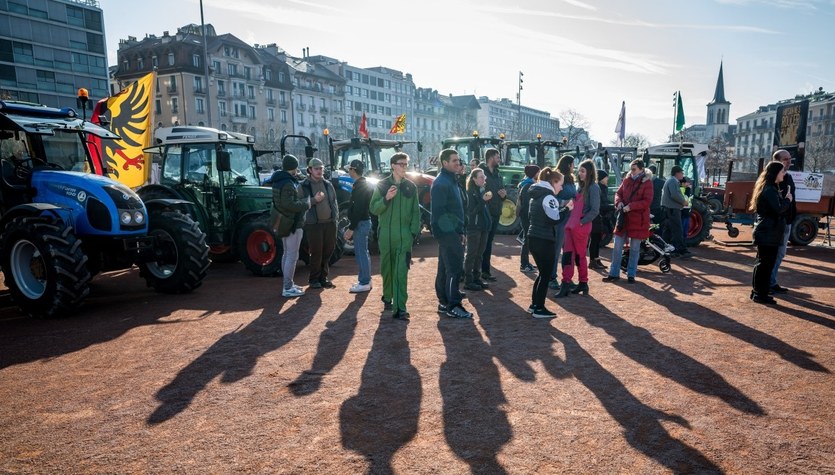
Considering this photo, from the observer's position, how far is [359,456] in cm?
323

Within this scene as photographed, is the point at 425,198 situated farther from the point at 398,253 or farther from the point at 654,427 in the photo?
the point at 654,427

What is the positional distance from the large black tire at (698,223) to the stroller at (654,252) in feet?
10.7

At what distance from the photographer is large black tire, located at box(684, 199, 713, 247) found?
1259 centimetres

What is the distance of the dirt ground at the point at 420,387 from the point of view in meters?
3.24

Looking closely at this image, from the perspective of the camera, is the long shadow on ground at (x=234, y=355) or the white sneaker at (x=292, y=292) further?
the white sneaker at (x=292, y=292)

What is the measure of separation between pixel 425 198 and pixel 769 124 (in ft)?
Answer: 355

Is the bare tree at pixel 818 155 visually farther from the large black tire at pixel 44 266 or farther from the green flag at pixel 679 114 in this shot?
the large black tire at pixel 44 266

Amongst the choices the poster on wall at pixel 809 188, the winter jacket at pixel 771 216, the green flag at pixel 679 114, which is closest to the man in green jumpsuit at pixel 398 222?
the winter jacket at pixel 771 216

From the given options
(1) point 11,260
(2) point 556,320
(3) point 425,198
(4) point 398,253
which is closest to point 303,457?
(4) point 398,253

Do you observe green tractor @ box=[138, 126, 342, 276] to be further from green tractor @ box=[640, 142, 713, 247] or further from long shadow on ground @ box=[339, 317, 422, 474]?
green tractor @ box=[640, 142, 713, 247]

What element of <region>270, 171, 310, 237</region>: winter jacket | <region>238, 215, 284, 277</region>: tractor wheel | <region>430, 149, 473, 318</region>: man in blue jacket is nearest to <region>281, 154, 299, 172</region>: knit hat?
<region>270, 171, 310, 237</region>: winter jacket

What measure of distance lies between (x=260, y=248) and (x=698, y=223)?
10576 mm

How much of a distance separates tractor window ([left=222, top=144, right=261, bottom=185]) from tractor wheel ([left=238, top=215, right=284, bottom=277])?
40.6 inches

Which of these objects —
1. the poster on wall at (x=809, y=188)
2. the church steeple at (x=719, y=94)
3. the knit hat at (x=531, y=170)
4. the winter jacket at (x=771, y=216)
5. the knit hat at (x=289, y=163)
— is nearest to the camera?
the winter jacket at (x=771, y=216)
